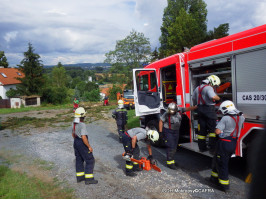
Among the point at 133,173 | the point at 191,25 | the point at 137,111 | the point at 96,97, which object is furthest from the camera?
the point at 96,97

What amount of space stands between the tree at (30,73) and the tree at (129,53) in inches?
426

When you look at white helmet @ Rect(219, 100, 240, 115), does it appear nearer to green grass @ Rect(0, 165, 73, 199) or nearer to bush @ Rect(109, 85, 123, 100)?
green grass @ Rect(0, 165, 73, 199)

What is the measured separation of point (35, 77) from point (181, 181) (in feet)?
98.4

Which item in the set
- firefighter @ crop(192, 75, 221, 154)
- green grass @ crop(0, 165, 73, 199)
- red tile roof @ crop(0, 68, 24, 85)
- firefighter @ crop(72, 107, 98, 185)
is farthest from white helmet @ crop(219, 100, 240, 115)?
red tile roof @ crop(0, 68, 24, 85)

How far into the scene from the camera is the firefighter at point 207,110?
15.6 feet

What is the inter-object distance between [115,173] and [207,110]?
103 inches

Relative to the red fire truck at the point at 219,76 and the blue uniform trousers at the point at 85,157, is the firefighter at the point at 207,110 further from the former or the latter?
the blue uniform trousers at the point at 85,157

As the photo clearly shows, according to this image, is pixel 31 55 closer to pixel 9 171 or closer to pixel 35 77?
pixel 35 77

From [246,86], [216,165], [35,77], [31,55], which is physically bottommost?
[216,165]

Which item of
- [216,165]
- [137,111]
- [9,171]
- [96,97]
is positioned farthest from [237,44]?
[96,97]

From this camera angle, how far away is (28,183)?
15.0 feet

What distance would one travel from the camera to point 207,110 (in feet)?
15.9

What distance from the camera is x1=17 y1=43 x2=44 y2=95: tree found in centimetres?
2950

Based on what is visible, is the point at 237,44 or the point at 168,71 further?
the point at 168,71
